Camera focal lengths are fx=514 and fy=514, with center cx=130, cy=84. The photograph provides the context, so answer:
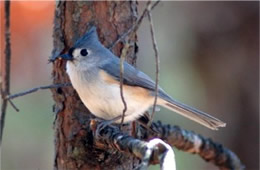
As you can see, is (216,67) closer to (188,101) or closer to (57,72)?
(188,101)

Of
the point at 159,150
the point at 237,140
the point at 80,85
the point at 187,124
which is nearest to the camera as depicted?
the point at 159,150

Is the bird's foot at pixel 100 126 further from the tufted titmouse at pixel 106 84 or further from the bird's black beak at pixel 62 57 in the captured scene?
the bird's black beak at pixel 62 57

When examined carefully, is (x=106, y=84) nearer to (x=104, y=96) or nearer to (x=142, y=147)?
(x=104, y=96)

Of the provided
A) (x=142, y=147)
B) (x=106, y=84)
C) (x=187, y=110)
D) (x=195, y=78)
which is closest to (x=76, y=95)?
(x=106, y=84)

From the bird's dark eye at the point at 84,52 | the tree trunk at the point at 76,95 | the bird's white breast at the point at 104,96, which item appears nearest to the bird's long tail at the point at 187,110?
the bird's white breast at the point at 104,96

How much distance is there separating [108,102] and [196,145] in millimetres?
489

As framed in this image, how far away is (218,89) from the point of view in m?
4.54

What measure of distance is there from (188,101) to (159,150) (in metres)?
3.30

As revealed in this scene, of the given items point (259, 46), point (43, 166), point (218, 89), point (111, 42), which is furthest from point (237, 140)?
point (111, 42)

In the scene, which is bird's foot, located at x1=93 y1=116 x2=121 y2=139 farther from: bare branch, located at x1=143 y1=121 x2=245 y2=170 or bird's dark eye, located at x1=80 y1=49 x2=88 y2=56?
bird's dark eye, located at x1=80 y1=49 x2=88 y2=56

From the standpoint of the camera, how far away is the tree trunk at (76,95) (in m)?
2.38

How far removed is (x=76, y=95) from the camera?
2.54 meters

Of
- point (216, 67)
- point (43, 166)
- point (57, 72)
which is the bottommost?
point (43, 166)

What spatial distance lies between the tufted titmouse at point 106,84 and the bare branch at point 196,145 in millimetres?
119
